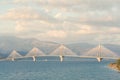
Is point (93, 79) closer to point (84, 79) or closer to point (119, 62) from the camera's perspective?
point (84, 79)

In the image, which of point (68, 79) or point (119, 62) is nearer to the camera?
point (68, 79)

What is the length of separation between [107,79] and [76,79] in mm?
10216

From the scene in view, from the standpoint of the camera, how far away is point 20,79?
427 feet

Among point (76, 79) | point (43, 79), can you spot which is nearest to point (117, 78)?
point (76, 79)

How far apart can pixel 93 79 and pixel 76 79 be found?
550cm

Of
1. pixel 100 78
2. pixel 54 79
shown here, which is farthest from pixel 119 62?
pixel 54 79

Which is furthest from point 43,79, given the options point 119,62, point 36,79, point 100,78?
point 119,62

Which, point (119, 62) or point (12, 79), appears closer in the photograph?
point (12, 79)

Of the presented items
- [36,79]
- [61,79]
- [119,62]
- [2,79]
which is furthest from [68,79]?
[119,62]

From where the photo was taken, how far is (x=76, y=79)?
132875 mm

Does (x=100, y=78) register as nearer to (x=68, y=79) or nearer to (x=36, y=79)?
(x=68, y=79)

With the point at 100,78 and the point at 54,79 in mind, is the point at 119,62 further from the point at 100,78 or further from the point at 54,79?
the point at 54,79

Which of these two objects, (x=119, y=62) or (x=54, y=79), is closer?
(x=54, y=79)

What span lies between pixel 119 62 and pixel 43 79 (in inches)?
2540
